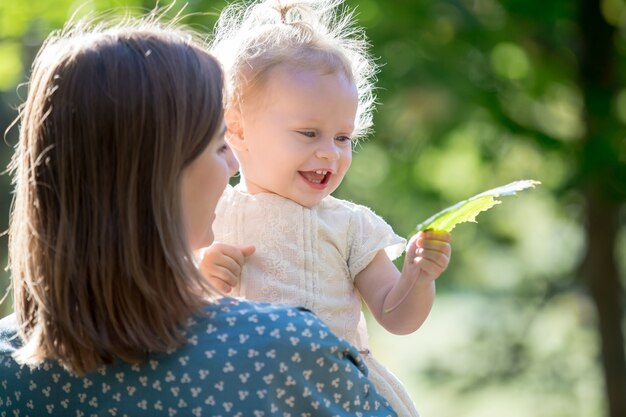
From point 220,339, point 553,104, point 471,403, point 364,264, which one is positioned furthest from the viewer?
point 471,403

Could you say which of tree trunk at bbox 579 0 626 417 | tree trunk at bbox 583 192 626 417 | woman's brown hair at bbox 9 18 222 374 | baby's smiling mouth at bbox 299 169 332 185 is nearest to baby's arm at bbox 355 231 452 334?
baby's smiling mouth at bbox 299 169 332 185

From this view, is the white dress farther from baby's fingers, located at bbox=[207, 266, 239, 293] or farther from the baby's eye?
the baby's eye

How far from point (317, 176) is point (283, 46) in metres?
0.30

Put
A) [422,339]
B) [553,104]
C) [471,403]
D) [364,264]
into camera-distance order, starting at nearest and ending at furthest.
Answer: [364,264], [553,104], [471,403], [422,339]

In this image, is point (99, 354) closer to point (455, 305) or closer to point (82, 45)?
point (82, 45)

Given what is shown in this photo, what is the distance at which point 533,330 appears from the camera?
10828 mm

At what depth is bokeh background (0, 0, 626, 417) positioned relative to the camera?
262 inches

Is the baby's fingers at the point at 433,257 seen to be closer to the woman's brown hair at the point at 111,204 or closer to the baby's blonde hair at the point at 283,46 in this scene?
the baby's blonde hair at the point at 283,46

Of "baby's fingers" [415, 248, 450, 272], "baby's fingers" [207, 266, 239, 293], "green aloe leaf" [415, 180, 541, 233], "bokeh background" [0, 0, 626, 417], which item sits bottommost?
"baby's fingers" [207, 266, 239, 293]

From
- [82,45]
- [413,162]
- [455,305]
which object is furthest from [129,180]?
[455,305]

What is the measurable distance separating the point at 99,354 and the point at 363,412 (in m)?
0.46

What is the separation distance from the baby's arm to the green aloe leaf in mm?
52

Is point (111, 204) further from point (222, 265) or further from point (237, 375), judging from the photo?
point (222, 265)

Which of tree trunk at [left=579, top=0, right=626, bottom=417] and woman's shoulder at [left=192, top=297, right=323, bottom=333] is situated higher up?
tree trunk at [left=579, top=0, right=626, bottom=417]
